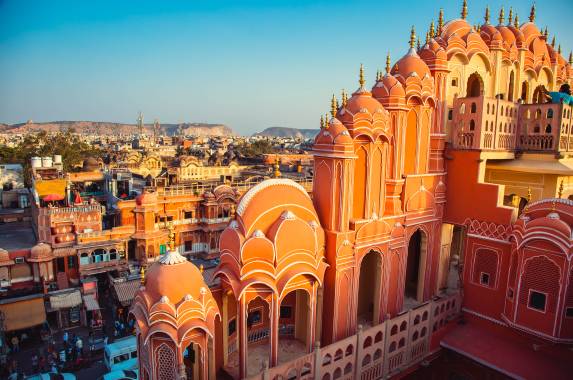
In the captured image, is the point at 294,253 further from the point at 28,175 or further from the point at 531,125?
the point at 28,175

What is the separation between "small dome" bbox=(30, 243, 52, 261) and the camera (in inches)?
877

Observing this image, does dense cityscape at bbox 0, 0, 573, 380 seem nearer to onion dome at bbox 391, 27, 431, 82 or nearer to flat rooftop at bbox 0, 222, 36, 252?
onion dome at bbox 391, 27, 431, 82

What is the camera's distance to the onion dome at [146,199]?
25.2 metres

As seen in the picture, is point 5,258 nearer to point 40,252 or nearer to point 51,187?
point 40,252

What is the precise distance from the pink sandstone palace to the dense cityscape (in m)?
0.05

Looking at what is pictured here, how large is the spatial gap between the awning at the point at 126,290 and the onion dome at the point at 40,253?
4.61 m

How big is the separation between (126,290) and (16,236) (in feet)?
37.9

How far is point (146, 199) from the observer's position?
83.0 feet

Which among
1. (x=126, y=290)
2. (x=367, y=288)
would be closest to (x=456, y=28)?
(x=367, y=288)

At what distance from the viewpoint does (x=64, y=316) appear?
21.3 metres

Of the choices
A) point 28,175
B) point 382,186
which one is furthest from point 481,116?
point 28,175

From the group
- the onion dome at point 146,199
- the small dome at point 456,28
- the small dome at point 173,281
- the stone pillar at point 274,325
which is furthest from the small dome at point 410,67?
the onion dome at point 146,199

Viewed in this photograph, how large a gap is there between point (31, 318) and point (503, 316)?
21573 mm

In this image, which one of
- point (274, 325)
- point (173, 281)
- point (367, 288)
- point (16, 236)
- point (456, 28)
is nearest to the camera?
point (173, 281)
